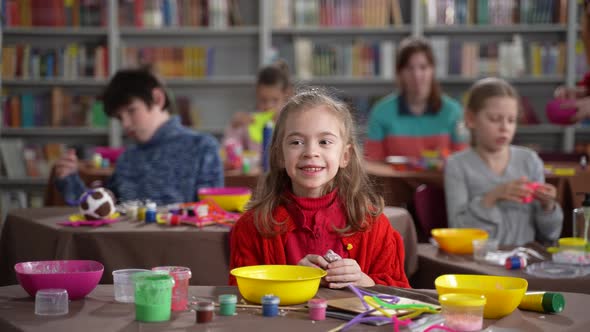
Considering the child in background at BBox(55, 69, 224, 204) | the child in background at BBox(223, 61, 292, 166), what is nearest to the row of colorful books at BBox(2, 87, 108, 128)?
the child in background at BBox(223, 61, 292, 166)

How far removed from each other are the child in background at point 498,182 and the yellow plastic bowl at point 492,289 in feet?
4.58

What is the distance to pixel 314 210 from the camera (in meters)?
1.94

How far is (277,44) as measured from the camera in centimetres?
648

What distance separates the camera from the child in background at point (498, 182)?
9.43ft

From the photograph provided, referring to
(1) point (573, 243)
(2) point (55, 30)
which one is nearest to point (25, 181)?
(2) point (55, 30)

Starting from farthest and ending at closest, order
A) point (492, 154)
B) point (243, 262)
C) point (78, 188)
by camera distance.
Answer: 1. point (78, 188)
2. point (492, 154)
3. point (243, 262)

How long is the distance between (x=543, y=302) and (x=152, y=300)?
2.14ft

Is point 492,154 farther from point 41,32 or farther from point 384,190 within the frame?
point 41,32

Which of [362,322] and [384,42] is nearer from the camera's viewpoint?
[362,322]

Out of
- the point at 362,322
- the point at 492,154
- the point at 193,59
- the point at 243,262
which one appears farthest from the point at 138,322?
the point at 193,59

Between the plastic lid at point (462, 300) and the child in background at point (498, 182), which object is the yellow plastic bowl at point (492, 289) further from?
the child in background at point (498, 182)

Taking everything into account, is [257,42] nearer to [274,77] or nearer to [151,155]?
[274,77]

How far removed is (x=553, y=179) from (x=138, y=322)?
2638mm

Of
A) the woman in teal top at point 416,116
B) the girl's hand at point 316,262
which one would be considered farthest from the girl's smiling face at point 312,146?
the woman in teal top at point 416,116
